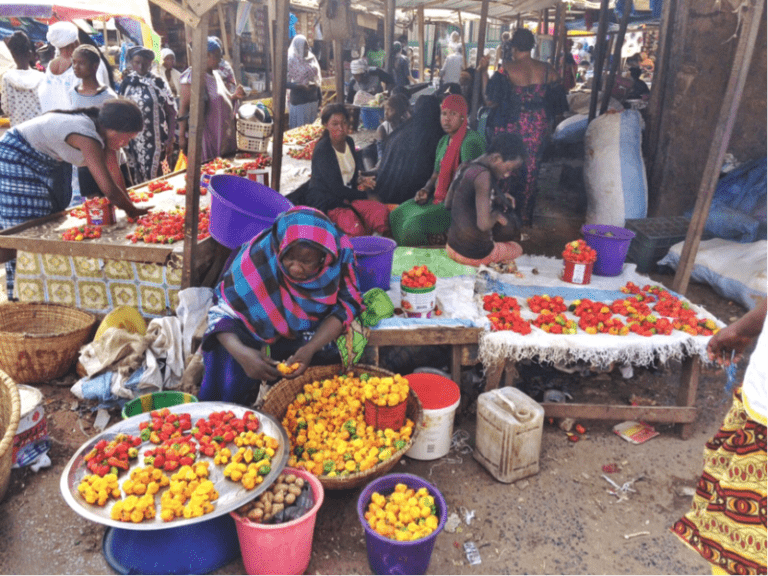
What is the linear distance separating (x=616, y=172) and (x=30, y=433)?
5.64 meters

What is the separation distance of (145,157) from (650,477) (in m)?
6.17

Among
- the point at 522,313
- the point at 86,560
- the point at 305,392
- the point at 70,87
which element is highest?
the point at 70,87

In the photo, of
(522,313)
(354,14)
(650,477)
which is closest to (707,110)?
(522,313)

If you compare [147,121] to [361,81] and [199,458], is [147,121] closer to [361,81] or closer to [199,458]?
[199,458]

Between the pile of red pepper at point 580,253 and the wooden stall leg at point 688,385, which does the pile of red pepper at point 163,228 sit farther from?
the wooden stall leg at point 688,385

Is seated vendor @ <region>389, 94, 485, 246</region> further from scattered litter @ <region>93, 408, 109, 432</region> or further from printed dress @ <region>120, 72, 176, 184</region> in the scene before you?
printed dress @ <region>120, 72, 176, 184</region>

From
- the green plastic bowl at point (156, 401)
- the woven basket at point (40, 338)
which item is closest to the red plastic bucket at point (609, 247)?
the green plastic bowl at point (156, 401)

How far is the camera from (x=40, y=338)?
146 inches

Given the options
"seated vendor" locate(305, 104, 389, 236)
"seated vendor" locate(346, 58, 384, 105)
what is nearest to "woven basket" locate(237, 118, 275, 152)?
"seated vendor" locate(305, 104, 389, 236)

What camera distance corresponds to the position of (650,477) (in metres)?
3.19

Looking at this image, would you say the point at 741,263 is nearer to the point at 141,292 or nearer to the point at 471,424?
the point at 471,424

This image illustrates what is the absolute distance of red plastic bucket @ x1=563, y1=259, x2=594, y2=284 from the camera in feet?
13.4

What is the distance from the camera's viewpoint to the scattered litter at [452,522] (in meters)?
2.81

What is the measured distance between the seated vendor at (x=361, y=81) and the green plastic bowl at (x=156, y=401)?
962 centimetres
